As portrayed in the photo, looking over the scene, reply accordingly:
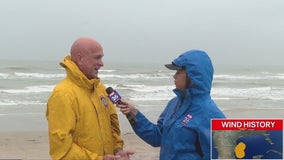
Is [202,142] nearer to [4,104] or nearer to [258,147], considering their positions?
[258,147]

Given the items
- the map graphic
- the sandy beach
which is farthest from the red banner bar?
the sandy beach

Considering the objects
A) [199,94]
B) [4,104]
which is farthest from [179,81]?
[4,104]

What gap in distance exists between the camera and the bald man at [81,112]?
265 centimetres

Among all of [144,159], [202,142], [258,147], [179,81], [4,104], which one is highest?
[179,81]

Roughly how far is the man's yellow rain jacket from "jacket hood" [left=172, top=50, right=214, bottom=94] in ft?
2.23

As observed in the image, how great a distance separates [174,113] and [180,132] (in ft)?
0.69

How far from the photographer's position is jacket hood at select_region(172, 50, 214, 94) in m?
2.79

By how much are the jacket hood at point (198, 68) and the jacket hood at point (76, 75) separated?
0.67 meters

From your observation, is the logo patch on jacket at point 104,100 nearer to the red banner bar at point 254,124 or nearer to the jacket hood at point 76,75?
the jacket hood at point 76,75

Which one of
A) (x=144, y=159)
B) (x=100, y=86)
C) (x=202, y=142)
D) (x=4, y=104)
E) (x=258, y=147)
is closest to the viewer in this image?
(x=258, y=147)

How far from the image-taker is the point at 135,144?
904cm

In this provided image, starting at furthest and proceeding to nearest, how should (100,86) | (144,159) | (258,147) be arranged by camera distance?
(144,159) < (100,86) < (258,147)

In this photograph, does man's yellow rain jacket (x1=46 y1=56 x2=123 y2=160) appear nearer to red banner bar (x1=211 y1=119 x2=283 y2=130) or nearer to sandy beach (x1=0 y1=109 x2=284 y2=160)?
red banner bar (x1=211 y1=119 x2=283 y2=130)

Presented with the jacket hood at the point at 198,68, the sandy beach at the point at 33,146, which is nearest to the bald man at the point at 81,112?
the jacket hood at the point at 198,68
